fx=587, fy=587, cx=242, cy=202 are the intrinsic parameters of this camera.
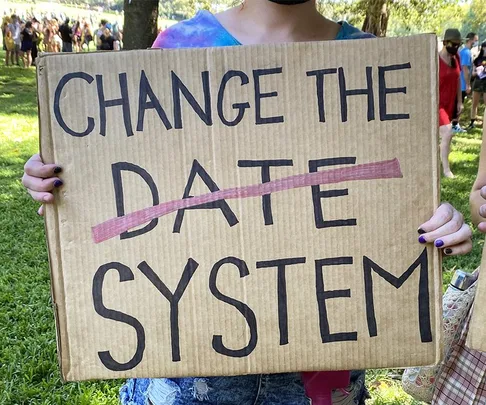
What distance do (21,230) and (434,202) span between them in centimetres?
348

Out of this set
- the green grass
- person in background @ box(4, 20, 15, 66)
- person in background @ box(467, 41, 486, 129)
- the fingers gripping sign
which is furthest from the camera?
person in background @ box(4, 20, 15, 66)

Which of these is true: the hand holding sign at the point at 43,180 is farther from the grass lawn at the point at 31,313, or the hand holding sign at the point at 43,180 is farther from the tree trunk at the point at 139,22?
the tree trunk at the point at 139,22

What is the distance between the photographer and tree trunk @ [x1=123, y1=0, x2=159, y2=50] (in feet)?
17.1

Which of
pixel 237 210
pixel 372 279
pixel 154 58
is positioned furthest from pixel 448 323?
pixel 154 58

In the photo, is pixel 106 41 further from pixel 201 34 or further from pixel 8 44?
pixel 201 34

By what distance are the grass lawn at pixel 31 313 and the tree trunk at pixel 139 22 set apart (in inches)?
64.1

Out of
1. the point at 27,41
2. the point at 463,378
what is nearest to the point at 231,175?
the point at 463,378

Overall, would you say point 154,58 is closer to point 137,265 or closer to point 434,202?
point 137,265

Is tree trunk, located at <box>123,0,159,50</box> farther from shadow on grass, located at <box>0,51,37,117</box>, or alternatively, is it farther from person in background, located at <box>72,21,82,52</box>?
person in background, located at <box>72,21,82,52</box>

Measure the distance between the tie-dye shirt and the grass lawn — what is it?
1.55 m

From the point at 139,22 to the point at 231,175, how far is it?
4.52m

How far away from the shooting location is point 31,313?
2914 millimetres

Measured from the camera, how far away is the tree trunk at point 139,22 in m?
5.23

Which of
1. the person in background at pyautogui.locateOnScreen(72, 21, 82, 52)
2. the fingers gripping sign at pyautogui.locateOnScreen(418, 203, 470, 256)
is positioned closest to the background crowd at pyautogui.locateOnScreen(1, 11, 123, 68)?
the person in background at pyautogui.locateOnScreen(72, 21, 82, 52)
